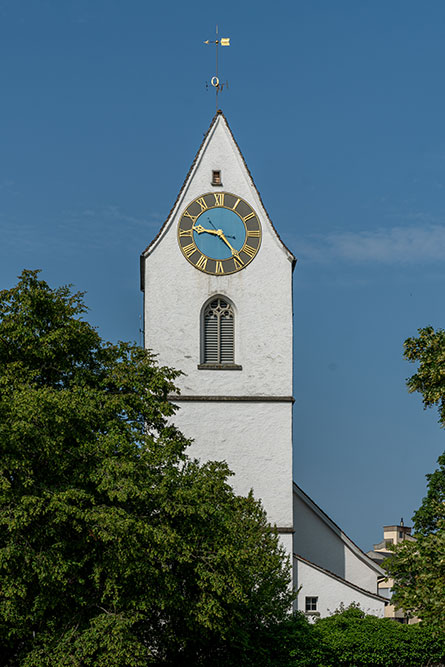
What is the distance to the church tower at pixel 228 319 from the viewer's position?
3416cm

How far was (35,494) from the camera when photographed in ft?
71.2

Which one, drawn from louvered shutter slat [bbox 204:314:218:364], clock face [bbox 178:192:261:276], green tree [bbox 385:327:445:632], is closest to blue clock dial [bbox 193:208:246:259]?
clock face [bbox 178:192:261:276]

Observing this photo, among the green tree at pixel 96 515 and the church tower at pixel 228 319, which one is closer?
the green tree at pixel 96 515

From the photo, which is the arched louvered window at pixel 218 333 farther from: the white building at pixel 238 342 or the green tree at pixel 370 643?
the green tree at pixel 370 643

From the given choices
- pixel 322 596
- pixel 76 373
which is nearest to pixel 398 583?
pixel 322 596

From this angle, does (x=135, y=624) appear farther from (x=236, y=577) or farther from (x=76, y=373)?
(x=76, y=373)

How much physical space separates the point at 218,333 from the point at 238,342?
0.73 m

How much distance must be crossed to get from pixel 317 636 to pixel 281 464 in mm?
6011

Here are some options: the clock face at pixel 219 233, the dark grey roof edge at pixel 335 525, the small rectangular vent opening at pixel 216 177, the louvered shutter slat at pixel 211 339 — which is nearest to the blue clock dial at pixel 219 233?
the clock face at pixel 219 233

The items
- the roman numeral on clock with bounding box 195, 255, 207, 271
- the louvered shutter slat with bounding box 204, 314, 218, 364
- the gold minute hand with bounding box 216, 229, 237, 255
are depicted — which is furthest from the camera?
the gold minute hand with bounding box 216, 229, 237, 255

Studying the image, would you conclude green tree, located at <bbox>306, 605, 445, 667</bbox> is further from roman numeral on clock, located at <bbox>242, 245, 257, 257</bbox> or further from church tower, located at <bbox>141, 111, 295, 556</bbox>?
roman numeral on clock, located at <bbox>242, 245, 257, 257</bbox>

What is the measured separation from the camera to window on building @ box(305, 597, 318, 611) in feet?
112

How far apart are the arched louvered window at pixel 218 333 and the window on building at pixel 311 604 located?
7.87 metres

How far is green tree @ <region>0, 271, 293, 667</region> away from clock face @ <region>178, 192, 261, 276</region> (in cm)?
929
